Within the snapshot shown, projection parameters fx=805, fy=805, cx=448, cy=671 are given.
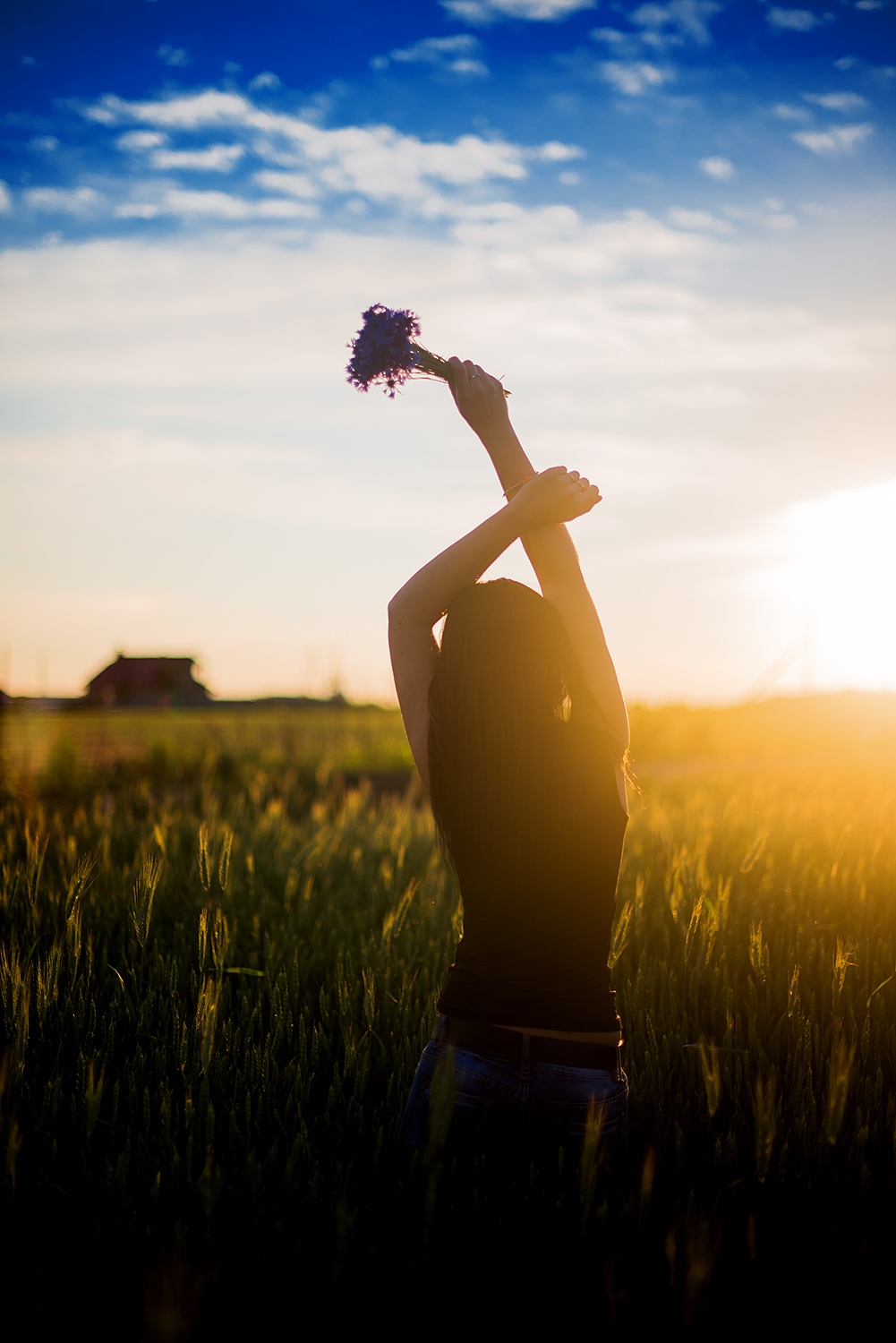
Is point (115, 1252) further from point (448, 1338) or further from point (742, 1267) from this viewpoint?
point (742, 1267)

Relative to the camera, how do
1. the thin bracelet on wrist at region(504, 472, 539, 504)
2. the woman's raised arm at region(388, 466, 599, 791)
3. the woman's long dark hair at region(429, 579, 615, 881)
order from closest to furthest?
the woman's long dark hair at region(429, 579, 615, 881) < the woman's raised arm at region(388, 466, 599, 791) < the thin bracelet on wrist at region(504, 472, 539, 504)

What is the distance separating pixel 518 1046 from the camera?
57.8 inches

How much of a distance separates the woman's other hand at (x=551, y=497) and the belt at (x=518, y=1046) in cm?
96

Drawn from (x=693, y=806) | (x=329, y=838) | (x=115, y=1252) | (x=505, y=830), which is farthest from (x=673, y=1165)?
(x=693, y=806)

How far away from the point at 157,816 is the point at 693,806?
3757 mm

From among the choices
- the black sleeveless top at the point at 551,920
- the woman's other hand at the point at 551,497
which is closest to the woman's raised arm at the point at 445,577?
the woman's other hand at the point at 551,497

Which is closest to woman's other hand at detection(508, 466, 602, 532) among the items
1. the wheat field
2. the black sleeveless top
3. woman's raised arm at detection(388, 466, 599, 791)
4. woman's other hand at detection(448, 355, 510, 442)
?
woman's raised arm at detection(388, 466, 599, 791)

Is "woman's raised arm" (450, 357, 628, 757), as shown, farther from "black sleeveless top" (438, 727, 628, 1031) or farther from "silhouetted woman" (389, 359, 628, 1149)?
"black sleeveless top" (438, 727, 628, 1031)

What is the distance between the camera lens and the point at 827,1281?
1424 mm

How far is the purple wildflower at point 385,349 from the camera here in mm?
2055

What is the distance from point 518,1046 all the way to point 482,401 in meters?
1.36

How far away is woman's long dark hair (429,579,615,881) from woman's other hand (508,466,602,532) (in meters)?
0.16

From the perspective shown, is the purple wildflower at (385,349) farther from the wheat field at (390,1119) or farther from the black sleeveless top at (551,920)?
the wheat field at (390,1119)

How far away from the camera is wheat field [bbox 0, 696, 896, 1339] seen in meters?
1.38
